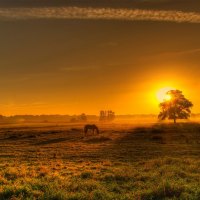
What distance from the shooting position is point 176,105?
11444cm

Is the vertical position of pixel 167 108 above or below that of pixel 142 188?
above

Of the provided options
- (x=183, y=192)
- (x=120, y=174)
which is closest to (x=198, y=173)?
(x=120, y=174)

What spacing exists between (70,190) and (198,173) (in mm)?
9249

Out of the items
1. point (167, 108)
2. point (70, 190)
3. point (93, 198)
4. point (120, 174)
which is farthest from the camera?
point (167, 108)

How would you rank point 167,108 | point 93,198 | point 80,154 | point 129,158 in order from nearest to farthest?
point 93,198, point 129,158, point 80,154, point 167,108

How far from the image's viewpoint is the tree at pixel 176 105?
374 feet

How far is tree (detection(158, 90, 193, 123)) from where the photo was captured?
374ft

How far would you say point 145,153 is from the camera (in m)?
35.2

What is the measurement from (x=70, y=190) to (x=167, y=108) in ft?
333

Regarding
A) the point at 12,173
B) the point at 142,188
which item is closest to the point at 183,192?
the point at 142,188

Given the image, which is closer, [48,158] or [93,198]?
[93,198]

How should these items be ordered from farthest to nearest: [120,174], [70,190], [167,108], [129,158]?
[167,108], [129,158], [120,174], [70,190]

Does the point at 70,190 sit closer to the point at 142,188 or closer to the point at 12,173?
the point at 142,188

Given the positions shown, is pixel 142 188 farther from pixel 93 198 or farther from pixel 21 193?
pixel 21 193
